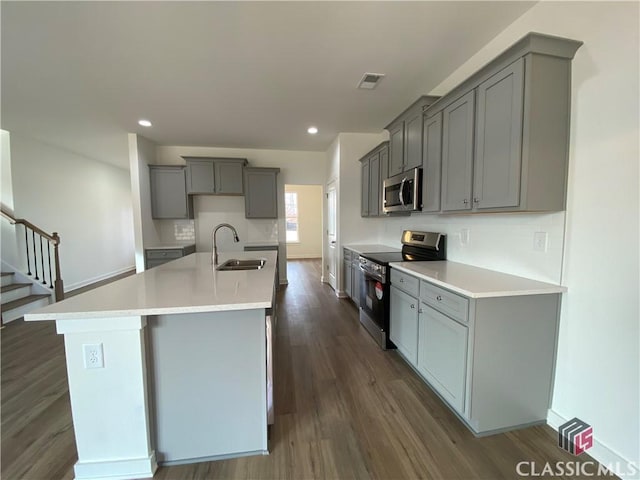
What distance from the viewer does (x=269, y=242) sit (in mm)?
5336

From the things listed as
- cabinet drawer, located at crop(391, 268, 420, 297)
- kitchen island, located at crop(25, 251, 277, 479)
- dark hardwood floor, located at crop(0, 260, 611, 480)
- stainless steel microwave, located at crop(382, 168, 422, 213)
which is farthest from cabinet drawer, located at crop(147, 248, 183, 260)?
cabinet drawer, located at crop(391, 268, 420, 297)

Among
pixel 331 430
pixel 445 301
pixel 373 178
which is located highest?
pixel 373 178

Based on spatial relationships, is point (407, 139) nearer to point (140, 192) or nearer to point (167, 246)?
point (140, 192)

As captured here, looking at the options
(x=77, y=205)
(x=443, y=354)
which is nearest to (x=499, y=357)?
(x=443, y=354)

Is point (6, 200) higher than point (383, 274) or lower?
higher

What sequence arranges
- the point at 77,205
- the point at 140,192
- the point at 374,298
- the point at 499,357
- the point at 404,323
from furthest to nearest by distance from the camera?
1. the point at 77,205
2. the point at 140,192
3. the point at 374,298
4. the point at 404,323
5. the point at 499,357

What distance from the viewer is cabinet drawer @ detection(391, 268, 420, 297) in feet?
7.06

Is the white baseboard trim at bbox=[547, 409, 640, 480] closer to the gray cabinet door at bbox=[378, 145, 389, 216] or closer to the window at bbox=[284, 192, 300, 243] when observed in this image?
the gray cabinet door at bbox=[378, 145, 389, 216]

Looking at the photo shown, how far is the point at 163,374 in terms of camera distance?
1.42 meters

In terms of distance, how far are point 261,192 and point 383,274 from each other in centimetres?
318

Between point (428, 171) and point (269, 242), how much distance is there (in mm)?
3622

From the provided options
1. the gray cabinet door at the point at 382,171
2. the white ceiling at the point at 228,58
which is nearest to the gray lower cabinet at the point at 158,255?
the white ceiling at the point at 228,58

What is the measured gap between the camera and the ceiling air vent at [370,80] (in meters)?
2.54

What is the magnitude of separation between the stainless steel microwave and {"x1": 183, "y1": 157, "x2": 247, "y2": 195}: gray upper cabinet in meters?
2.91
